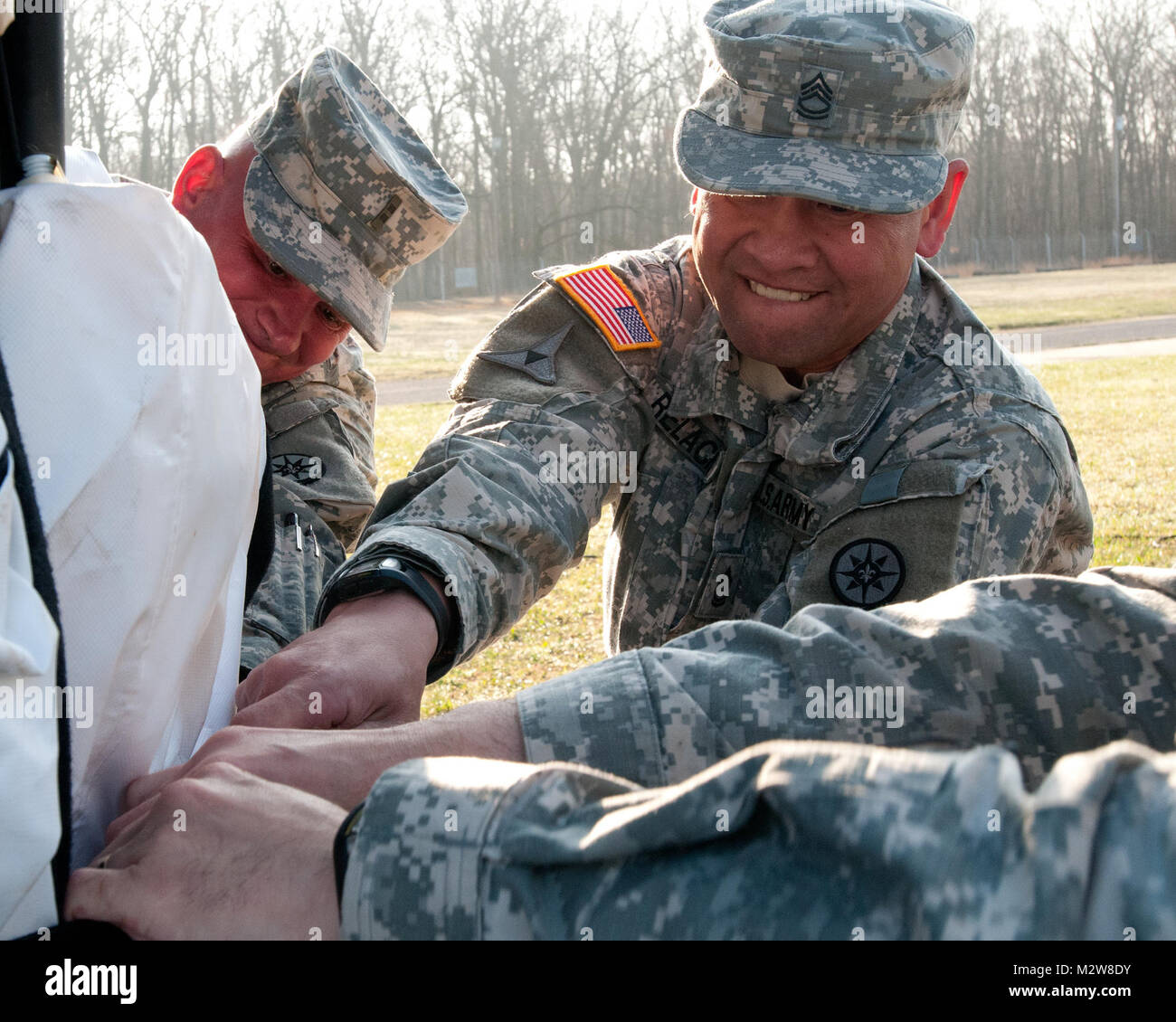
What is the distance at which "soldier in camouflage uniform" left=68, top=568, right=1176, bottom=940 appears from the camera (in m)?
0.83

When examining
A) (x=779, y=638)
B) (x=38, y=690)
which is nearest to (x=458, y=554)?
(x=779, y=638)

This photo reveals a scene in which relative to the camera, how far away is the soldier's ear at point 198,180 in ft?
9.44

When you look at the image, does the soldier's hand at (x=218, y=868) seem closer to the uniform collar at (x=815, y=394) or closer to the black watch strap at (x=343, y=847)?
the black watch strap at (x=343, y=847)

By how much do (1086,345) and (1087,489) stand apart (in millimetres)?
11892

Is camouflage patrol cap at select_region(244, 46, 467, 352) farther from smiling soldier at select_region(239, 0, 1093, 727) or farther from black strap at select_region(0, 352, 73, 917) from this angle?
black strap at select_region(0, 352, 73, 917)

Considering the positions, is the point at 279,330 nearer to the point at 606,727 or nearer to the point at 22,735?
the point at 606,727

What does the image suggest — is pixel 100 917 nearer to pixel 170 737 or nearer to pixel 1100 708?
pixel 170 737

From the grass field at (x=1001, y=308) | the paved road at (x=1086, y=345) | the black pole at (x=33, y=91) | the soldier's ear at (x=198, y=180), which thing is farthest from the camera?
the grass field at (x=1001, y=308)

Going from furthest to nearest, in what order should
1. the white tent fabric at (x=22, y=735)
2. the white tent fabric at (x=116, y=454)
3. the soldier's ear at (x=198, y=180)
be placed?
the soldier's ear at (x=198, y=180)
the white tent fabric at (x=116, y=454)
the white tent fabric at (x=22, y=735)

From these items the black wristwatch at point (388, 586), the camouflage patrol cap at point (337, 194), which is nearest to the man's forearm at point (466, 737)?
the black wristwatch at point (388, 586)

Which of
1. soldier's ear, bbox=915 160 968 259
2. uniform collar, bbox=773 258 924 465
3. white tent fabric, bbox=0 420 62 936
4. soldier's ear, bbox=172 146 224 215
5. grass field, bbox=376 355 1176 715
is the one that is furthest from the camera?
grass field, bbox=376 355 1176 715

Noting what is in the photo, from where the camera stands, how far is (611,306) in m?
2.74

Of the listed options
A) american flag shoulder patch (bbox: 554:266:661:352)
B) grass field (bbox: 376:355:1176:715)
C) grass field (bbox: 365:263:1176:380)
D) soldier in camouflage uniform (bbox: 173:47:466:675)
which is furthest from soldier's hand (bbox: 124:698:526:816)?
grass field (bbox: 365:263:1176:380)

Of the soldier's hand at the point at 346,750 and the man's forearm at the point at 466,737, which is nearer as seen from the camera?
the soldier's hand at the point at 346,750
